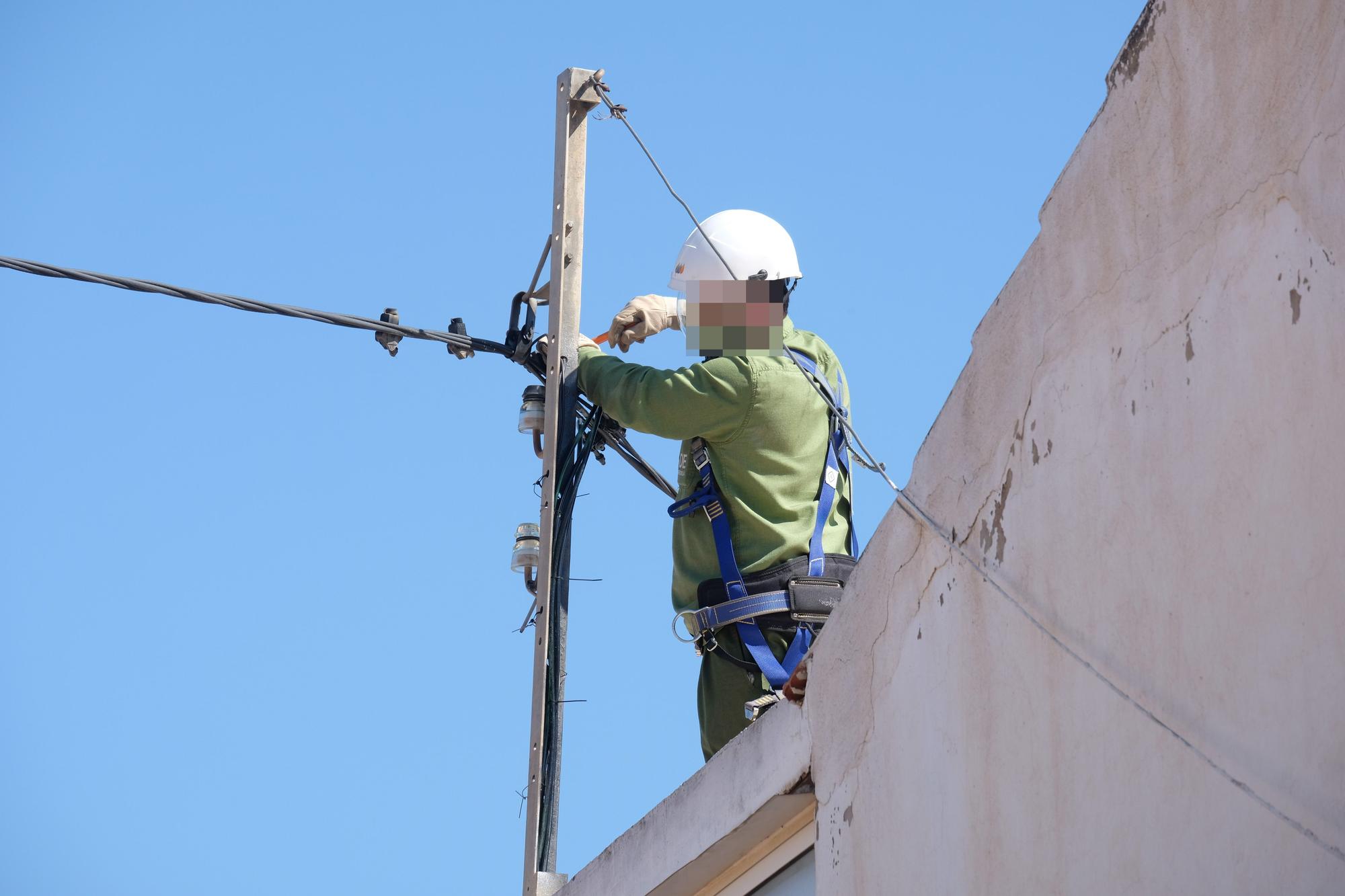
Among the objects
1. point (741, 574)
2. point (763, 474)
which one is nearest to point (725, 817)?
point (741, 574)

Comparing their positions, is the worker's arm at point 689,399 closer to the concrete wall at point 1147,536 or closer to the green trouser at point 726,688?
the green trouser at point 726,688

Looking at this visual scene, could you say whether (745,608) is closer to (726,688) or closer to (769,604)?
(769,604)

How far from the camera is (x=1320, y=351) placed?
9.27 feet

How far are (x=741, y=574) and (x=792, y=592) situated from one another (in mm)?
186

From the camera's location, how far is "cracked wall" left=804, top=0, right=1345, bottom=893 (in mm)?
2840

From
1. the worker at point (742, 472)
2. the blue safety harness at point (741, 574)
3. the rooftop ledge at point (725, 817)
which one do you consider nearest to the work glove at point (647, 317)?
the worker at point (742, 472)

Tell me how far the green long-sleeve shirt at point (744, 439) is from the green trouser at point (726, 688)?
0.20 meters

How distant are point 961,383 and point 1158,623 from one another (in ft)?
3.04

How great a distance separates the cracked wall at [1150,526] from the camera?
2.84 meters

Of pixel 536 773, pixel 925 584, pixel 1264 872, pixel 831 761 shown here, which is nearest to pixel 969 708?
pixel 925 584

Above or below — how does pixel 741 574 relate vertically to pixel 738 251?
below

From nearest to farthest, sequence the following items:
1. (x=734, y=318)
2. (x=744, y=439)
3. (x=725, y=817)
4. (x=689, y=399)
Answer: (x=725, y=817) → (x=689, y=399) → (x=744, y=439) → (x=734, y=318)

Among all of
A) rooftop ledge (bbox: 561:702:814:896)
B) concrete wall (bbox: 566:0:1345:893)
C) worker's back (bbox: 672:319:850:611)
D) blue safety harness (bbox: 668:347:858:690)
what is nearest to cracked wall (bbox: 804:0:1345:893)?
concrete wall (bbox: 566:0:1345:893)

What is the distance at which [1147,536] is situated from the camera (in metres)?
3.24
